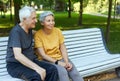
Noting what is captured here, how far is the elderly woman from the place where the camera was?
5.65 meters

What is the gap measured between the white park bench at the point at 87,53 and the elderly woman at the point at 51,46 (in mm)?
327

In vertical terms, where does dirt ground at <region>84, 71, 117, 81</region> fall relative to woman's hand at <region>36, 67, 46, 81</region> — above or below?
below

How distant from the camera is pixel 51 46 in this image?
5797mm

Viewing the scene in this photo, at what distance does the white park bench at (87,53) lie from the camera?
19.8ft

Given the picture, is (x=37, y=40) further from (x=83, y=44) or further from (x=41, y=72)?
(x=83, y=44)

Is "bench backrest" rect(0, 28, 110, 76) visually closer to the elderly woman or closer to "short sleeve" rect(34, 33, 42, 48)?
the elderly woman

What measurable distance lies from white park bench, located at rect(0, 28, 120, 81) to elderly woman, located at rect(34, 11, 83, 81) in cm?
33

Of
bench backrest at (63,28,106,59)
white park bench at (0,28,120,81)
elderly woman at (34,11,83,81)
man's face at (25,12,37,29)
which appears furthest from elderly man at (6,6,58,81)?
bench backrest at (63,28,106,59)

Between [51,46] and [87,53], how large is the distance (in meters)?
1.55

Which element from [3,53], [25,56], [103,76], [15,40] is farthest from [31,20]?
[103,76]

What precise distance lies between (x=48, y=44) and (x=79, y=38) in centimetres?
148

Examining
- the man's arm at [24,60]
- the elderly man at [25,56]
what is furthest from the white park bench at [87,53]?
the man's arm at [24,60]

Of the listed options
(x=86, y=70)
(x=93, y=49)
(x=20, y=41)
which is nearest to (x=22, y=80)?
(x=20, y=41)

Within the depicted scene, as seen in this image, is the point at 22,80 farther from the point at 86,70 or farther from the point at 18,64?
the point at 86,70
